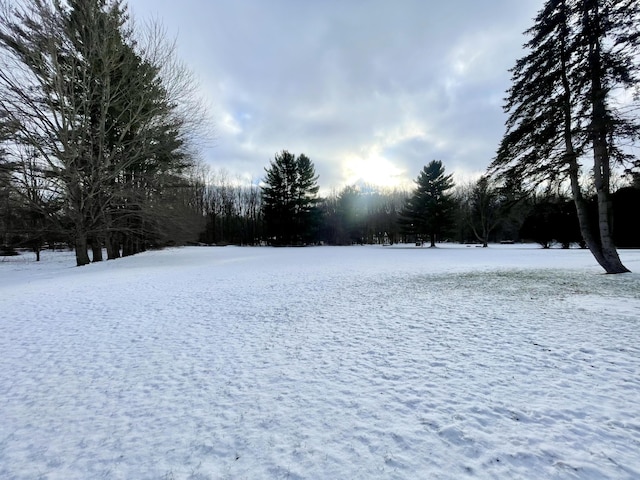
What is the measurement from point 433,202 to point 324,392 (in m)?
35.3

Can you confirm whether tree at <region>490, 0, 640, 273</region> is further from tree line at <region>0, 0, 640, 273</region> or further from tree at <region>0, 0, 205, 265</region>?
tree at <region>0, 0, 205, 265</region>

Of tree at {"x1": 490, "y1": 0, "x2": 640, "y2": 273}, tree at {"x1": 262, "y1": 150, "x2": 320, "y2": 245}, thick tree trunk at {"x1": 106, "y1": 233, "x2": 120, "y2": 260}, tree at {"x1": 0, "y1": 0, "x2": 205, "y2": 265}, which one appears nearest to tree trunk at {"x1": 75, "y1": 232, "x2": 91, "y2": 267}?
tree at {"x1": 0, "y1": 0, "x2": 205, "y2": 265}

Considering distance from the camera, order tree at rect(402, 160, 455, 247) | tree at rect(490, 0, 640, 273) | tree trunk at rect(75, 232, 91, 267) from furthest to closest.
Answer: tree at rect(402, 160, 455, 247) < tree trunk at rect(75, 232, 91, 267) < tree at rect(490, 0, 640, 273)

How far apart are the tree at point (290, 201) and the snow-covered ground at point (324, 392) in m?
35.6

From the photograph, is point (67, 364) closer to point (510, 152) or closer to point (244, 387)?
point (244, 387)

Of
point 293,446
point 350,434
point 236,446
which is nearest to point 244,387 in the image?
point 236,446

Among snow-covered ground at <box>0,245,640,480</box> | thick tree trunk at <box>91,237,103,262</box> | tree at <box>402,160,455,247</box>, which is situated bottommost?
snow-covered ground at <box>0,245,640,480</box>

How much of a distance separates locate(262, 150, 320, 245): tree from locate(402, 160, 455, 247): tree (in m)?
14.6

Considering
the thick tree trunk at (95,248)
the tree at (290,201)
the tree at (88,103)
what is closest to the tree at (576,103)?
the tree at (88,103)

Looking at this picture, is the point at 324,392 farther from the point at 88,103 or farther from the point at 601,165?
the point at 88,103

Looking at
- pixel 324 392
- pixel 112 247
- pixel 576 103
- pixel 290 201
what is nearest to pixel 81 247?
pixel 112 247

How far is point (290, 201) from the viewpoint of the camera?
41344 millimetres

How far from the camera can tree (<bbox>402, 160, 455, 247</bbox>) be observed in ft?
113

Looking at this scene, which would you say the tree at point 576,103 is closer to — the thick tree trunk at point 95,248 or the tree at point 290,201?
the thick tree trunk at point 95,248
